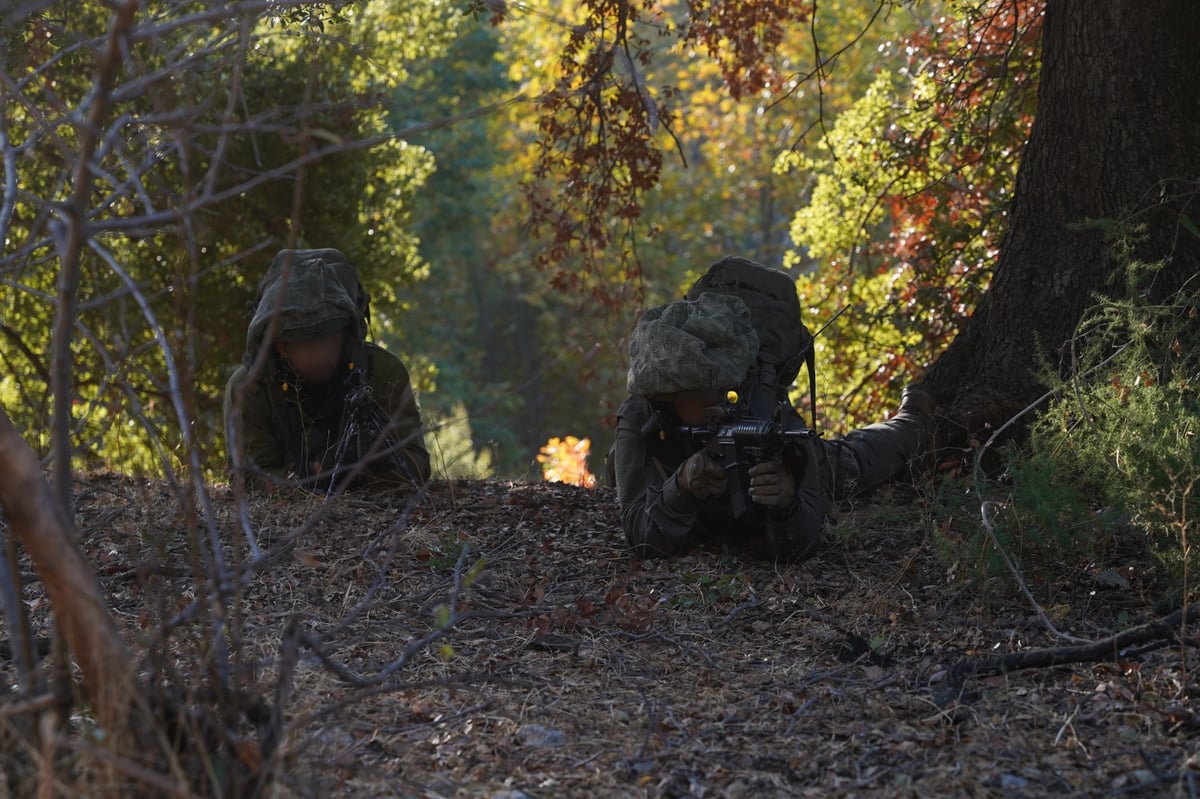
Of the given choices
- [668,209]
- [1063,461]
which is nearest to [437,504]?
[1063,461]

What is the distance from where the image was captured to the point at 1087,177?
5.23m

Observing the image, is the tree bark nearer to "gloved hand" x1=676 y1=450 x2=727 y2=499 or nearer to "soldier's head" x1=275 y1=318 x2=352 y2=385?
"gloved hand" x1=676 y1=450 x2=727 y2=499

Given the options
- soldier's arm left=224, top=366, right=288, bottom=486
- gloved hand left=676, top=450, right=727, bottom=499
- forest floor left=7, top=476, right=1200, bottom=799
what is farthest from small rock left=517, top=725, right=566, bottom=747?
soldier's arm left=224, top=366, right=288, bottom=486

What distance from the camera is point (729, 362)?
15.0 feet

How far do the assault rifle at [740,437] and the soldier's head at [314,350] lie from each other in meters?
1.90

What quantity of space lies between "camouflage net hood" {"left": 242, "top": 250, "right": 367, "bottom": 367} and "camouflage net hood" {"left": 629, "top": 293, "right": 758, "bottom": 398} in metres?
1.65

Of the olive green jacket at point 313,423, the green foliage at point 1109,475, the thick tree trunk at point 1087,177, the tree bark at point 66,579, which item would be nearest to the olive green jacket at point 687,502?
the green foliage at point 1109,475

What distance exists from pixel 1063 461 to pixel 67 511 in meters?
3.15

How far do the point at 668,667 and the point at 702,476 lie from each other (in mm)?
897

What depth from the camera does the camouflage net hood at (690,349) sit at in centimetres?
451

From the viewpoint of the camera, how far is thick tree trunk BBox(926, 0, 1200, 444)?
5074mm

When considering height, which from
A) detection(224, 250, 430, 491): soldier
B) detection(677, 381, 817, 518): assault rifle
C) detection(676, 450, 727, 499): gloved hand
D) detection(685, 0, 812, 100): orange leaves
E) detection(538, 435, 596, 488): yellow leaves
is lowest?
detection(538, 435, 596, 488): yellow leaves

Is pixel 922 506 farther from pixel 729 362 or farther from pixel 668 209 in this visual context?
pixel 668 209

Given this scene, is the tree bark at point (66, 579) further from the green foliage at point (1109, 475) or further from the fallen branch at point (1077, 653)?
the green foliage at point (1109, 475)
